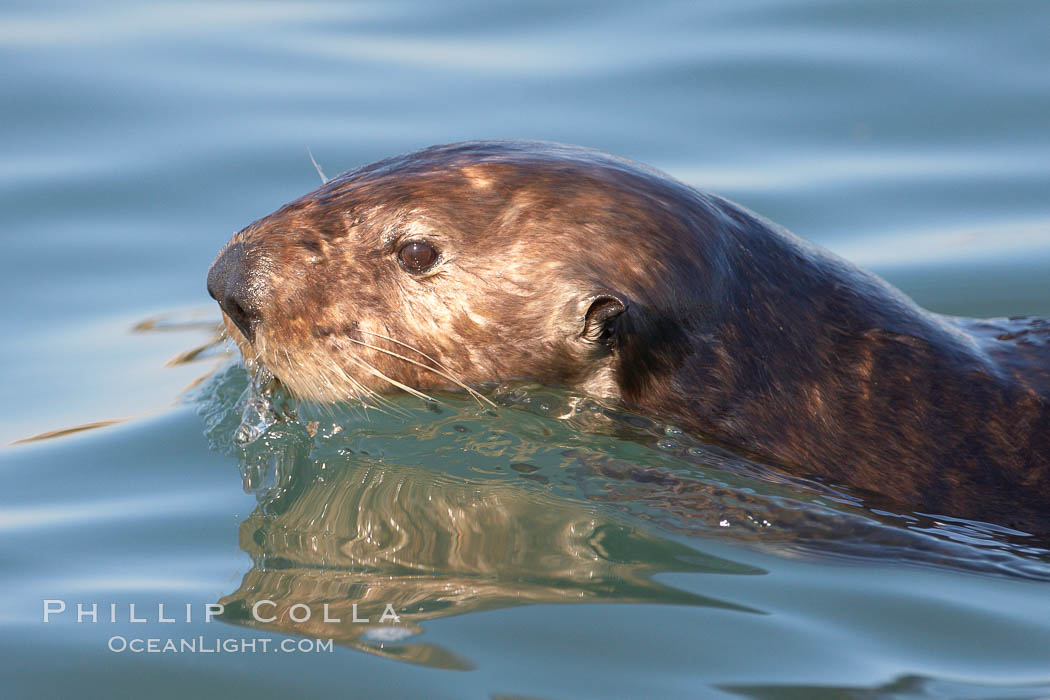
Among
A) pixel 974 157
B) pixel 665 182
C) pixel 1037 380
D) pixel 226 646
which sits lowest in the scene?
pixel 226 646

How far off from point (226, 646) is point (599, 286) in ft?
4.85

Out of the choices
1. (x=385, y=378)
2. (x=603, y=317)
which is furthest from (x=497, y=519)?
(x=603, y=317)

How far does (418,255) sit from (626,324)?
695 mm

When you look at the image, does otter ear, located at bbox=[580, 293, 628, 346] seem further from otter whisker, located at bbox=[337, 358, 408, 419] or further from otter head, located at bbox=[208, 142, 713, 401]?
otter whisker, located at bbox=[337, 358, 408, 419]

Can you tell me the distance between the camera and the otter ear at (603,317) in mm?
4074

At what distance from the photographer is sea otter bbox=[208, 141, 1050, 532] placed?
165 inches

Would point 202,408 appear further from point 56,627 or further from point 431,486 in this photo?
point 56,627

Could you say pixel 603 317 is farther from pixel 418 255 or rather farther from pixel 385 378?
pixel 385 378

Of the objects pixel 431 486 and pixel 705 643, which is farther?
pixel 431 486

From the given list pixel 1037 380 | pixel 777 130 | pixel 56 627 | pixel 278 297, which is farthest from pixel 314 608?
pixel 777 130

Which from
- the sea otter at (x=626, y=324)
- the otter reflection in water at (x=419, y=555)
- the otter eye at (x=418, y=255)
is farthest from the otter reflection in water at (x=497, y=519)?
the otter eye at (x=418, y=255)

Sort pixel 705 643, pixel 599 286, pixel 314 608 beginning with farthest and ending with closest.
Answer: pixel 599 286
pixel 314 608
pixel 705 643

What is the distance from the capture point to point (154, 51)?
29.3 ft

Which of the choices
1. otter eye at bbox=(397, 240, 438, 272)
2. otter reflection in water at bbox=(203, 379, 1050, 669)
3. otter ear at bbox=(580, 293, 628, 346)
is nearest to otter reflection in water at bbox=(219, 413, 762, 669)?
otter reflection in water at bbox=(203, 379, 1050, 669)
